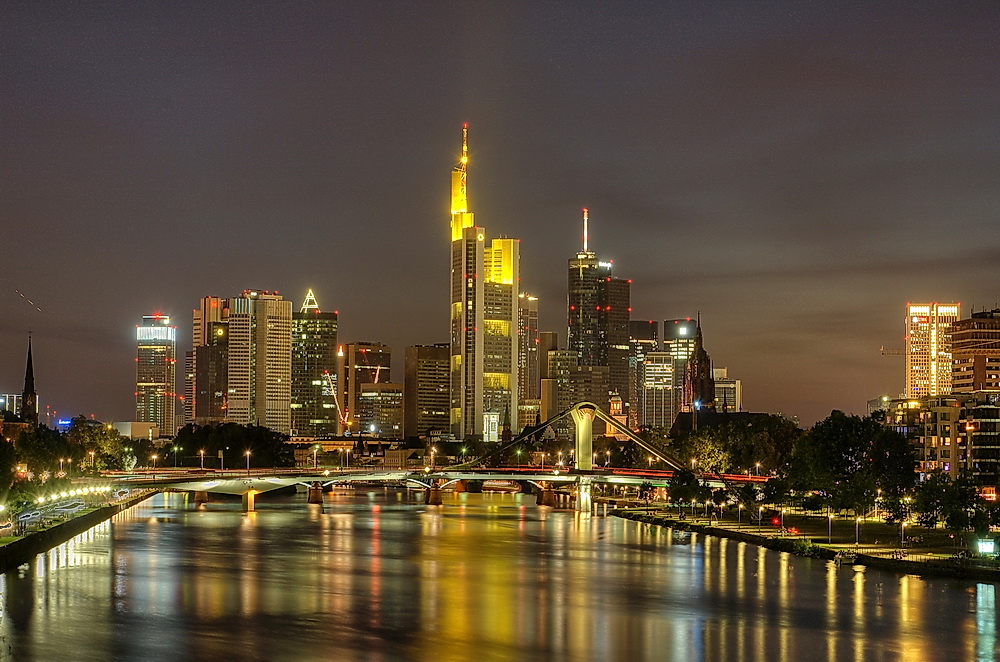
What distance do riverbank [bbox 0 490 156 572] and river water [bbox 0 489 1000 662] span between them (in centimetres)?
127

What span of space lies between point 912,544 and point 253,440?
107 m

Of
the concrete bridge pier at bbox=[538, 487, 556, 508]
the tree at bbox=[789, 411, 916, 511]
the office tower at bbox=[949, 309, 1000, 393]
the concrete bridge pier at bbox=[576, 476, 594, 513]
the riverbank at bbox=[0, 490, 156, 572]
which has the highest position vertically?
the office tower at bbox=[949, 309, 1000, 393]

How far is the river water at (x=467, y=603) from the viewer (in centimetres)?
4831

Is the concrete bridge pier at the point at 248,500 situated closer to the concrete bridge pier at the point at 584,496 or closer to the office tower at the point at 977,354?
the concrete bridge pier at the point at 584,496

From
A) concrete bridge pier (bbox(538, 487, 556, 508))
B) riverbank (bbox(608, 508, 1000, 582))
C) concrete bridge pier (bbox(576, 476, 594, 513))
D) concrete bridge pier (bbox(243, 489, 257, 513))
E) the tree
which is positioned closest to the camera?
riverbank (bbox(608, 508, 1000, 582))

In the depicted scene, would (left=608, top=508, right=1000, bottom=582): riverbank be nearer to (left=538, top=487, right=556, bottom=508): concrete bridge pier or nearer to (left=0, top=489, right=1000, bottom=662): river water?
(left=0, top=489, right=1000, bottom=662): river water

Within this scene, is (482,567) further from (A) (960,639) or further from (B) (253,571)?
(A) (960,639)

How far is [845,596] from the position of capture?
60.3 meters

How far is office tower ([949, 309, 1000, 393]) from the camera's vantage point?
191 m

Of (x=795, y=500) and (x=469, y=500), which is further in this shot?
(x=469, y=500)

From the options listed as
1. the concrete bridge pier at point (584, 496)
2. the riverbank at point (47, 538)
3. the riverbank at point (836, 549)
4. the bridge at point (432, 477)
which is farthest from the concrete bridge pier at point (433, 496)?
the riverbank at point (836, 549)

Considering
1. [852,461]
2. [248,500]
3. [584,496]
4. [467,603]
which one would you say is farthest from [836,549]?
[248,500]

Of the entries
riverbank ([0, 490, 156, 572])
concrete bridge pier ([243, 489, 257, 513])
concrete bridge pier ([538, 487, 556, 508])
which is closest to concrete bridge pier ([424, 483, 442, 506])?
concrete bridge pier ([538, 487, 556, 508])

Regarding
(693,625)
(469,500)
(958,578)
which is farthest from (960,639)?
(469,500)
